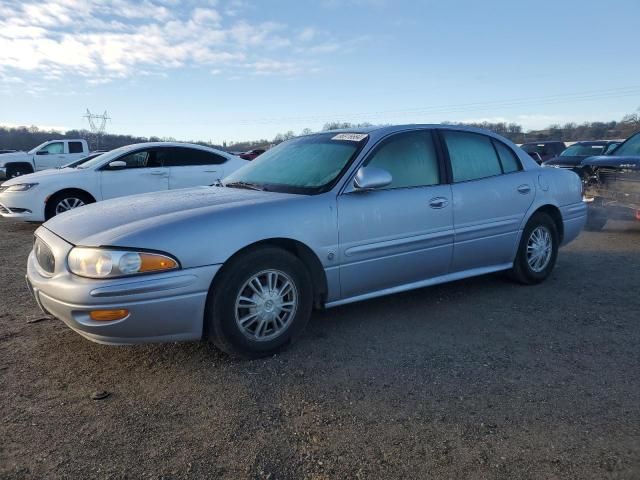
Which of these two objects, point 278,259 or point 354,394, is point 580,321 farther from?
point 278,259

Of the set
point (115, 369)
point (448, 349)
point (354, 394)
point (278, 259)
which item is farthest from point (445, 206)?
point (115, 369)

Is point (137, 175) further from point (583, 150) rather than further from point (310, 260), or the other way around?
point (583, 150)

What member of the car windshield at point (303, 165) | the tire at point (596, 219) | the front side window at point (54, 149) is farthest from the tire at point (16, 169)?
the tire at point (596, 219)

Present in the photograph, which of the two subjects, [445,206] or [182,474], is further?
[445,206]

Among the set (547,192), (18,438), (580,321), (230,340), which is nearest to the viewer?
(18,438)

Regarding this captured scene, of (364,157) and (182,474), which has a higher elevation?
(364,157)

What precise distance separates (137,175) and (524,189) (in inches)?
248

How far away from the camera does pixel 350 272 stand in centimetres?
369

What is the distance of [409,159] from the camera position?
4168mm

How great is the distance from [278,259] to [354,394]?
99 cm

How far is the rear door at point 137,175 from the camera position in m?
8.52

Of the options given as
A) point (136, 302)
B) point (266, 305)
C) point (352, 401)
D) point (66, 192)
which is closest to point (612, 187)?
point (266, 305)

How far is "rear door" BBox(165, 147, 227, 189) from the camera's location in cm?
888

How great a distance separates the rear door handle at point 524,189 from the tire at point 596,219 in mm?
3971
